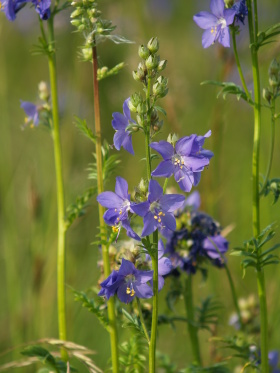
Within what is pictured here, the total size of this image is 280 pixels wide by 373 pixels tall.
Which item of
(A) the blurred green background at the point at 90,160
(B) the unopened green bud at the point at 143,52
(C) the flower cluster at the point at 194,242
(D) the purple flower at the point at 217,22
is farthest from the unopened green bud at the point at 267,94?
(A) the blurred green background at the point at 90,160

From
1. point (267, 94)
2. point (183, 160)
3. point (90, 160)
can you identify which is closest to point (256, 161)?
point (267, 94)

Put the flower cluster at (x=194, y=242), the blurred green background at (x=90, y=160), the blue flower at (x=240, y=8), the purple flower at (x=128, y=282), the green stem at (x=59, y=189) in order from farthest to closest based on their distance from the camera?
the blurred green background at (x=90, y=160), the flower cluster at (x=194, y=242), the green stem at (x=59, y=189), the blue flower at (x=240, y=8), the purple flower at (x=128, y=282)

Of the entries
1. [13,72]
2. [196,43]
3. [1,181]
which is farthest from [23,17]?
[1,181]

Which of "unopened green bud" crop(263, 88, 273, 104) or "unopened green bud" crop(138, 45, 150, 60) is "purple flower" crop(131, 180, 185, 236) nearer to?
"unopened green bud" crop(138, 45, 150, 60)

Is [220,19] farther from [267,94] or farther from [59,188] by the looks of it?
[59,188]

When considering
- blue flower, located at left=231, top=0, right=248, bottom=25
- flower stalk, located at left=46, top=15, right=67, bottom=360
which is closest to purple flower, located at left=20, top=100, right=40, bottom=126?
flower stalk, located at left=46, top=15, right=67, bottom=360

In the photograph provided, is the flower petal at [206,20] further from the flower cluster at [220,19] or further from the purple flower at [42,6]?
the purple flower at [42,6]
